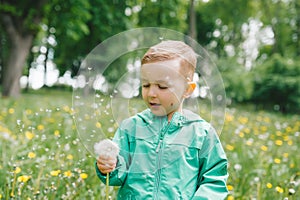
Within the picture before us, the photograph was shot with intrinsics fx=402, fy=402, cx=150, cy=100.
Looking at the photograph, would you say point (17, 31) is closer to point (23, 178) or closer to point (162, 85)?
point (23, 178)

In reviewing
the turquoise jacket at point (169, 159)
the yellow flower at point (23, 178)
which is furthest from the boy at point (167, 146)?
the yellow flower at point (23, 178)

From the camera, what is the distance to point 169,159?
1.54 m

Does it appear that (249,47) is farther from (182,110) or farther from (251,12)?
(182,110)

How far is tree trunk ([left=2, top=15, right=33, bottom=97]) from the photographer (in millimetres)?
11070

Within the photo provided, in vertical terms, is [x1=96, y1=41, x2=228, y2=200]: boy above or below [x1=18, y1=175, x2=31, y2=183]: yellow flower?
above

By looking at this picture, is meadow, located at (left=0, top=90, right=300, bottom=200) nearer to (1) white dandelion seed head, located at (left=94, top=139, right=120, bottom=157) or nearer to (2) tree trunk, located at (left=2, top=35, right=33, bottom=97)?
(1) white dandelion seed head, located at (left=94, top=139, right=120, bottom=157)

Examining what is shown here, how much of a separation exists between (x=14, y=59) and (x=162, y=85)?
10.6m

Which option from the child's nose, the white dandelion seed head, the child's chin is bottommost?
the white dandelion seed head

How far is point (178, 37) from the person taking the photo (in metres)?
1.54

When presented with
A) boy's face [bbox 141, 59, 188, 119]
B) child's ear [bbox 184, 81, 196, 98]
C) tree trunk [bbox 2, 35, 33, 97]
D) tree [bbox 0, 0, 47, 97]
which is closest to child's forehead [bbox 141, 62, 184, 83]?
boy's face [bbox 141, 59, 188, 119]

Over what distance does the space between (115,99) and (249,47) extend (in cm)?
2988

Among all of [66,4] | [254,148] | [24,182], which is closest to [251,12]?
[66,4]

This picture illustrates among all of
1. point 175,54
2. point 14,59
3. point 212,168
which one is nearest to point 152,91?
point 175,54

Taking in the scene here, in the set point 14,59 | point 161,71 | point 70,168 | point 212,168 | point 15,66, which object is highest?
point 14,59
